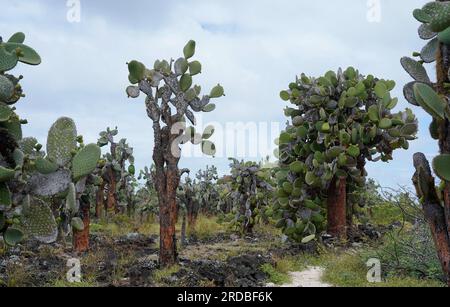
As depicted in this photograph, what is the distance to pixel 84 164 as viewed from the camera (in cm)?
398

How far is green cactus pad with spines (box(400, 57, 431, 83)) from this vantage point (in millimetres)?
4074

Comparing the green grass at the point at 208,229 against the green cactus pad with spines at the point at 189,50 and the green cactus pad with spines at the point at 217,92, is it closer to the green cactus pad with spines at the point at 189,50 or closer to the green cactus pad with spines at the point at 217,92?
the green cactus pad with spines at the point at 217,92

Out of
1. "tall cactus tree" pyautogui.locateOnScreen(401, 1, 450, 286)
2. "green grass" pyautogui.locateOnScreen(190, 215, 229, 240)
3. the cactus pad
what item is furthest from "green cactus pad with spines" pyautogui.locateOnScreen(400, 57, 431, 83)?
"green grass" pyautogui.locateOnScreen(190, 215, 229, 240)

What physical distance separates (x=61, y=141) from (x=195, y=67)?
12.7ft

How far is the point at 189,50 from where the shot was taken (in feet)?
24.9

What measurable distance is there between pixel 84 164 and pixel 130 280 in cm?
277

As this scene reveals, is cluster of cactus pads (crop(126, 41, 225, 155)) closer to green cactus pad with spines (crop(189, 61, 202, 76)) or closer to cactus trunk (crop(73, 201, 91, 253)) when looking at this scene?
green cactus pad with spines (crop(189, 61, 202, 76))

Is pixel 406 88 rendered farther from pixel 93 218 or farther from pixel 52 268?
pixel 93 218

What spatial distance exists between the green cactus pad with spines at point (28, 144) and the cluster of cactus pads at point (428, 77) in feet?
9.41

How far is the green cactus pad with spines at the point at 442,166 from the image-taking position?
342 cm

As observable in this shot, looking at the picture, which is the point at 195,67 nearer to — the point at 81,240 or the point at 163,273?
the point at 163,273

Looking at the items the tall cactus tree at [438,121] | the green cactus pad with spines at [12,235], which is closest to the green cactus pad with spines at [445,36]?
the tall cactus tree at [438,121]

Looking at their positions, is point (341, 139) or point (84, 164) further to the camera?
point (341, 139)

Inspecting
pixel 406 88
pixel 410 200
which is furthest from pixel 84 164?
pixel 410 200
